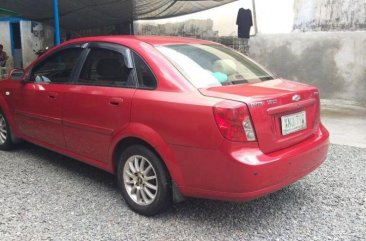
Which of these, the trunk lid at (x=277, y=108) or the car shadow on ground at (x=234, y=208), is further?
the car shadow on ground at (x=234, y=208)

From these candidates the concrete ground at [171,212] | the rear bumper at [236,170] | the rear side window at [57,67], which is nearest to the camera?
the rear bumper at [236,170]

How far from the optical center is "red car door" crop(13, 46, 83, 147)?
4438 mm

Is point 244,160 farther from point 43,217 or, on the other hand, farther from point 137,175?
point 43,217

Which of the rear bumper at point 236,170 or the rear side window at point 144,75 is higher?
the rear side window at point 144,75

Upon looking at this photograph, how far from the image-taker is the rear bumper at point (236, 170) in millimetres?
3020

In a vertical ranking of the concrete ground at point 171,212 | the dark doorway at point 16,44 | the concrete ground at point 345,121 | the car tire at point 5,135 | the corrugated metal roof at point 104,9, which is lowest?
the concrete ground at point 171,212

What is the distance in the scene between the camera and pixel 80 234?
3.29m

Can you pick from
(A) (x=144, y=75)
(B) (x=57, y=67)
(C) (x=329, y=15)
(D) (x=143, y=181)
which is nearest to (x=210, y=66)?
(A) (x=144, y=75)

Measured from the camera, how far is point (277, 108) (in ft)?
10.7

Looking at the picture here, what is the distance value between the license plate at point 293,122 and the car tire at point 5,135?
144 inches

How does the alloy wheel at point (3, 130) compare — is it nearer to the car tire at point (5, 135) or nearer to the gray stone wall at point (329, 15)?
the car tire at point (5, 135)

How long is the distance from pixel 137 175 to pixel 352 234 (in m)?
1.78

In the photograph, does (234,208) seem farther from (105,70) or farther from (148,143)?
(105,70)

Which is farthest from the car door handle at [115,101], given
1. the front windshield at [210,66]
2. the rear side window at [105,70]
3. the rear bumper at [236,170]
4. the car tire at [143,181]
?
the rear bumper at [236,170]
